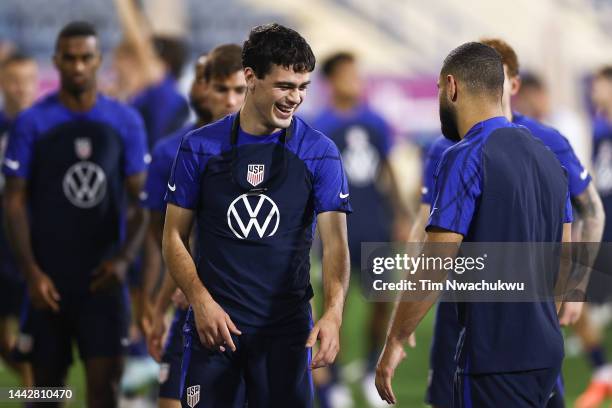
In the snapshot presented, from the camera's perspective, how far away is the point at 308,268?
14.3 feet

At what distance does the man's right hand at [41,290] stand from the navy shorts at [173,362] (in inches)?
34.6

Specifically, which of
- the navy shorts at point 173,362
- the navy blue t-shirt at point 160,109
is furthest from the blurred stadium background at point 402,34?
the navy shorts at point 173,362

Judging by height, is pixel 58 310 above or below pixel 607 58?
below

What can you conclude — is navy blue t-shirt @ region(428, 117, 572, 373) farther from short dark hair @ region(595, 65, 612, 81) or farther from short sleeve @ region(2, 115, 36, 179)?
short dark hair @ region(595, 65, 612, 81)

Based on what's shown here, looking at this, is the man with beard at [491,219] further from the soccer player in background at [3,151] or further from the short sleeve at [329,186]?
the soccer player in background at [3,151]

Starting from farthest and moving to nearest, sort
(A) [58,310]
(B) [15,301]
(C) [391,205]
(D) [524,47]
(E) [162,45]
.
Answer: (D) [524,47]
(C) [391,205]
(E) [162,45]
(B) [15,301]
(A) [58,310]

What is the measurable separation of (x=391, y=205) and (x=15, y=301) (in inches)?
143

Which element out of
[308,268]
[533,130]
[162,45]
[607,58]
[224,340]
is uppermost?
[607,58]

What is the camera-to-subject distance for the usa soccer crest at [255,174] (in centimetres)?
419

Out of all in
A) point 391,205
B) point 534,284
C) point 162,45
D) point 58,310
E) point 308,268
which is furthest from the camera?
point 391,205

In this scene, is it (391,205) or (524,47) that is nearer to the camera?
(391,205)

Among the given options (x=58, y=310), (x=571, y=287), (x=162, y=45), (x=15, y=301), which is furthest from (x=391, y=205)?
(x=571, y=287)

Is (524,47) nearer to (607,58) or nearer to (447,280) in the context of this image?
(607,58)

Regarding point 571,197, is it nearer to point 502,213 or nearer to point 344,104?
point 502,213
